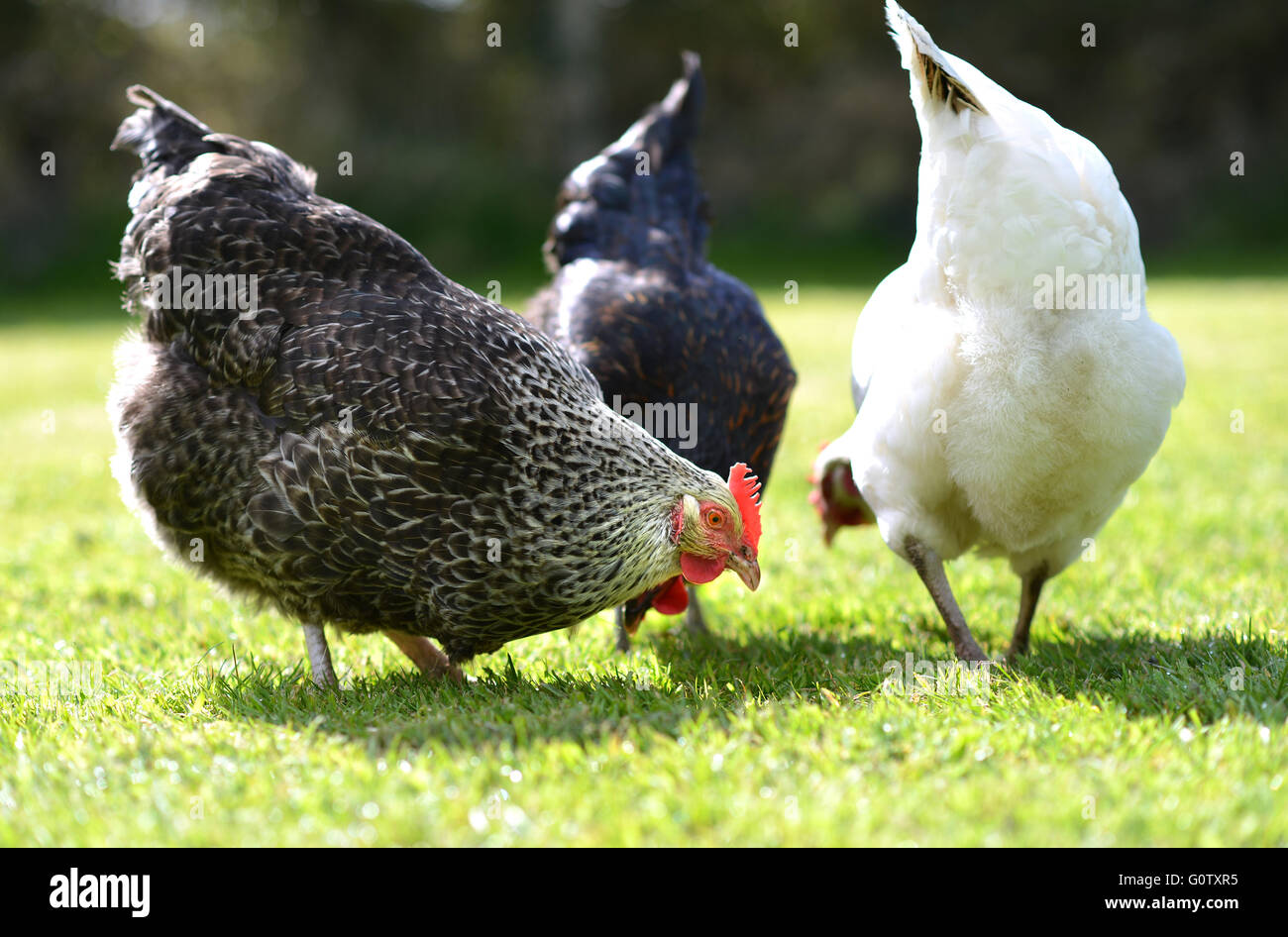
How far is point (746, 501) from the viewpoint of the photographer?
3227mm

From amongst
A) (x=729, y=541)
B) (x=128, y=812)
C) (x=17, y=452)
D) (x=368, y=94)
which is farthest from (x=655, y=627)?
(x=368, y=94)

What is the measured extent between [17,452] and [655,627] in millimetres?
5791

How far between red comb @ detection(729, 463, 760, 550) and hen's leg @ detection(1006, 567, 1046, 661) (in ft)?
3.45

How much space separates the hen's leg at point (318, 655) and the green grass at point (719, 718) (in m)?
0.10

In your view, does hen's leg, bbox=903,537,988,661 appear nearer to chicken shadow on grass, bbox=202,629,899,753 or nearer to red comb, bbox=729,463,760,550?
chicken shadow on grass, bbox=202,629,899,753

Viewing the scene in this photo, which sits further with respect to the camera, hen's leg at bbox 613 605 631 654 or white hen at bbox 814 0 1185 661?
hen's leg at bbox 613 605 631 654

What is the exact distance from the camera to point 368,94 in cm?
2091

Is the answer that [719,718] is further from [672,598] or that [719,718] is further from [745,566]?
[672,598]

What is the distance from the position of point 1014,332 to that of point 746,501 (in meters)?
0.90

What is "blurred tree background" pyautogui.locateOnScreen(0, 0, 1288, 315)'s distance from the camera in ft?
61.9

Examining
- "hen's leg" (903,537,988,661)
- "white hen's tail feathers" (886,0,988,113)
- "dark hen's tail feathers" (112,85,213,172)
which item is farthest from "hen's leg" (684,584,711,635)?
"dark hen's tail feathers" (112,85,213,172)

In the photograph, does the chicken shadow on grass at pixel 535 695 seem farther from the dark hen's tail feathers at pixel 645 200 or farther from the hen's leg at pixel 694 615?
the dark hen's tail feathers at pixel 645 200

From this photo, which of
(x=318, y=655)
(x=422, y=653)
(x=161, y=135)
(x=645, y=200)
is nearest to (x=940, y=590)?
(x=422, y=653)

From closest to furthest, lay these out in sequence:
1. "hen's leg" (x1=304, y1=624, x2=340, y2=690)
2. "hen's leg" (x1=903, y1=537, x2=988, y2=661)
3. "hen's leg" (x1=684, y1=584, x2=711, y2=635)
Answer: "hen's leg" (x1=304, y1=624, x2=340, y2=690), "hen's leg" (x1=903, y1=537, x2=988, y2=661), "hen's leg" (x1=684, y1=584, x2=711, y2=635)
